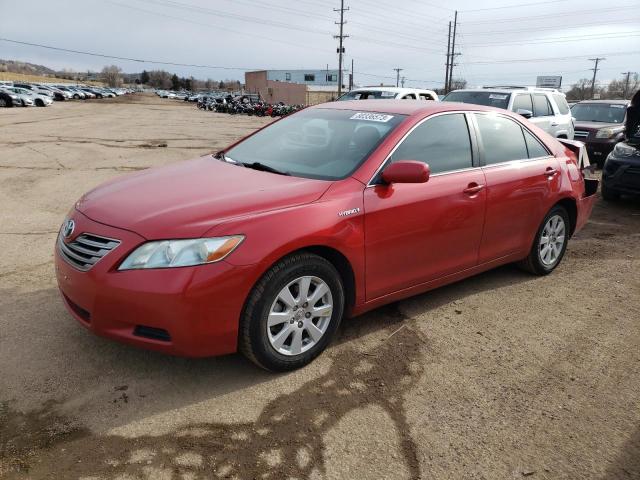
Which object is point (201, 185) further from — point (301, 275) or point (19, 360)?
point (19, 360)

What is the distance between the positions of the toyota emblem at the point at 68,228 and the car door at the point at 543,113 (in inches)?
389

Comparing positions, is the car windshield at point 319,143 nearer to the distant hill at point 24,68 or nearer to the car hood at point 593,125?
the car hood at point 593,125

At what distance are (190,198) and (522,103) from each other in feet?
31.2

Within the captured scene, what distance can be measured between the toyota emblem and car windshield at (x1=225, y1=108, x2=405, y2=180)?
1.32m

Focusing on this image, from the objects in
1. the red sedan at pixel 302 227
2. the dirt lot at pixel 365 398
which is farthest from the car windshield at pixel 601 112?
the dirt lot at pixel 365 398

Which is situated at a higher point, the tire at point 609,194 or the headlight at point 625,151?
the headlight at point 625,151

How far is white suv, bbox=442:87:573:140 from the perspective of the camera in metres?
10.7

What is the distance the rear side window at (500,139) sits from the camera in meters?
4.37

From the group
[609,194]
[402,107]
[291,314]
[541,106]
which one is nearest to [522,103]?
[541,106]

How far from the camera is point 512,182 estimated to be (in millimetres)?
4414

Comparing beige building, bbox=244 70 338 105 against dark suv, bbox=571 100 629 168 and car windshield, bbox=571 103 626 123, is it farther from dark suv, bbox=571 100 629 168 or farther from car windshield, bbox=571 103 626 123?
dark suv, bbox=571 100 629 168

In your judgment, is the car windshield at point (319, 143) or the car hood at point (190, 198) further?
the car windshield at point (319, 143)

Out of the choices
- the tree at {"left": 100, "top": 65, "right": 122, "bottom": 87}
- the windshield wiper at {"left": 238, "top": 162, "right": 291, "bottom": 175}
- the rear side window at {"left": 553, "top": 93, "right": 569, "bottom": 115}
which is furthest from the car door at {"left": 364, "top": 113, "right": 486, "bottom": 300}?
the tree at {"left": 100, "top": 65, "right": 122, "bottom": 87}

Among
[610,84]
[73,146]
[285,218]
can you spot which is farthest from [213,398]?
[610,84]
